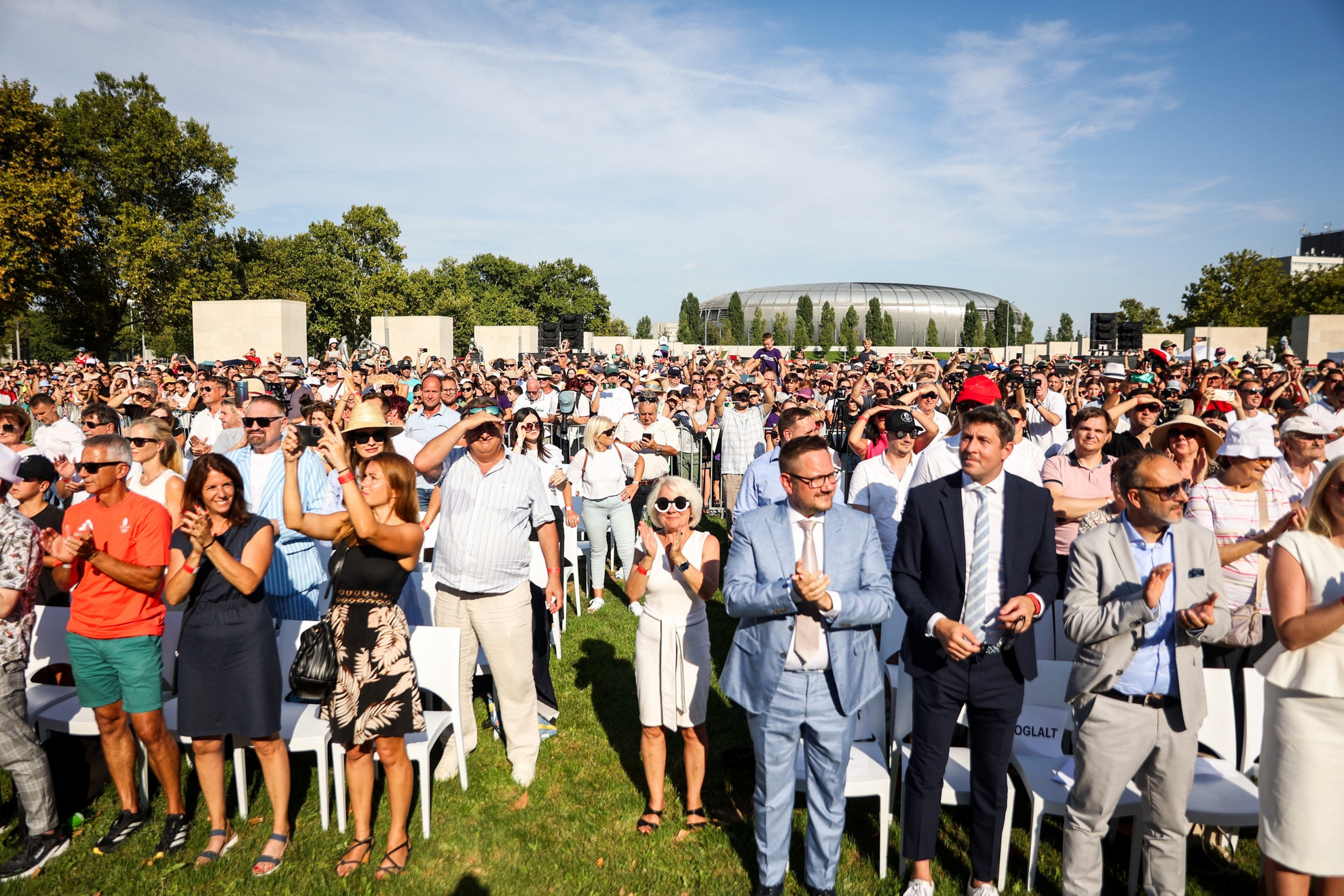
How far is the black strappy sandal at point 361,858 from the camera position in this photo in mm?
3486

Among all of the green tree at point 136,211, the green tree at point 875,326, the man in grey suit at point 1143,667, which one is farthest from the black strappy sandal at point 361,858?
the green tree at point 875,326

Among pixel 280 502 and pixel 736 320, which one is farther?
pixel 736 320

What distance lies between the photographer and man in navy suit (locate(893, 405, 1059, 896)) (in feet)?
10.0

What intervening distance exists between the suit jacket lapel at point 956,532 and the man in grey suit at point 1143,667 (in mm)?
Answer: 392

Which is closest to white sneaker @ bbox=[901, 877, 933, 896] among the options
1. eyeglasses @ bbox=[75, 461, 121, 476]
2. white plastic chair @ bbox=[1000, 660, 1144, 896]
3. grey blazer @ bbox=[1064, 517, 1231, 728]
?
white plastic chair @ bbox=[1000, 660, 1144, 896]

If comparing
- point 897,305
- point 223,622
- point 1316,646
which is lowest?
point 223,622

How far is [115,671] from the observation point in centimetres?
353

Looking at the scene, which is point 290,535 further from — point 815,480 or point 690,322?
point 690,322

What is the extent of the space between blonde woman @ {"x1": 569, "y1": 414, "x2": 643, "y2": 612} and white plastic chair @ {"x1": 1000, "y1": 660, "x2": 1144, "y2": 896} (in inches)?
157

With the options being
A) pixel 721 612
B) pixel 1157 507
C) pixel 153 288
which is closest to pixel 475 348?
pixel 153 288

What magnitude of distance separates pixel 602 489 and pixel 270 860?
13.1 ft

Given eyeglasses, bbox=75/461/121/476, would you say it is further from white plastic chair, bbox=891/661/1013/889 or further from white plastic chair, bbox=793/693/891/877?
white plastic chair, bbox=891/661/1013/889

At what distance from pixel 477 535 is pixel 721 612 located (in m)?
3.21

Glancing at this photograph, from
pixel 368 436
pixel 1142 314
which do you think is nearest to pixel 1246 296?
pixel 1142 314
